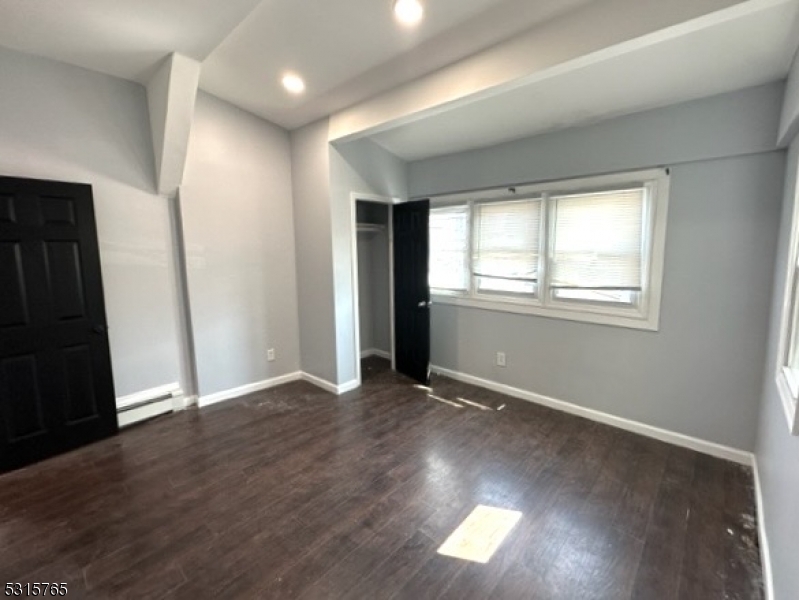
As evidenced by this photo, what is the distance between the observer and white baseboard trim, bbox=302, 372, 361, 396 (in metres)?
3.99

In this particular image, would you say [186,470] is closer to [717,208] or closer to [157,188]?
[157,188]

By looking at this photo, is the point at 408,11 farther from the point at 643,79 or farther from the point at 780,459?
the point at 780,459

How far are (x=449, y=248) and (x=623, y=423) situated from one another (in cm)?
240

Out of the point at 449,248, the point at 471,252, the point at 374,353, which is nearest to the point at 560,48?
the point at 471,252

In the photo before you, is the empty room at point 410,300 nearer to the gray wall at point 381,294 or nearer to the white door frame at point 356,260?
the white door frame at point 356,260

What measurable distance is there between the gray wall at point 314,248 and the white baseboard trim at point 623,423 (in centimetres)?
157

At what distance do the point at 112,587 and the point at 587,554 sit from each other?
227cm

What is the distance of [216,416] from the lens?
11.4ft

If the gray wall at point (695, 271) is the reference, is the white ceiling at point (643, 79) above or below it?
above

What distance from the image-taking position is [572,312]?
3.35 meters

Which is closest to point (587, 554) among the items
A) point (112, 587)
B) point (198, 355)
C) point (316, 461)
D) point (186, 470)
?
point (316, 461)

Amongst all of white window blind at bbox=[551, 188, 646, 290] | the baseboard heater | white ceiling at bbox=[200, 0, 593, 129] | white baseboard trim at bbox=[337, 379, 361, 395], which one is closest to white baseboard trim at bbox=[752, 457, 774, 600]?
white window blind at bbox=[551, 188, 646, 290]

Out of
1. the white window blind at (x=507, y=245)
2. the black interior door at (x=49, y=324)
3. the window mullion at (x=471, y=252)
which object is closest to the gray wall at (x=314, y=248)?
the window mullion at (x=471, y=252)

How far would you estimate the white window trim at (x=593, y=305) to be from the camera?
9.24 feet
